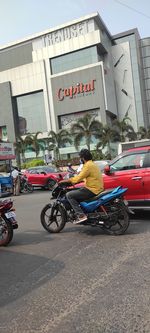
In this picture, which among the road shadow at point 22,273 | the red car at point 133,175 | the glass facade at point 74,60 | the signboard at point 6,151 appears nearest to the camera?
the road shadow at point 22,273

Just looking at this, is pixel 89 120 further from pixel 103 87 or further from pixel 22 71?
pixel 22 71

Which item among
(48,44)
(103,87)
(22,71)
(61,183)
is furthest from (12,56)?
(61,183)

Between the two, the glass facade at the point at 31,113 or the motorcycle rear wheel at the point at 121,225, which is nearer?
the motorcycle rear wheel at the point at 121,225

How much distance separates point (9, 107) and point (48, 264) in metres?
68.4

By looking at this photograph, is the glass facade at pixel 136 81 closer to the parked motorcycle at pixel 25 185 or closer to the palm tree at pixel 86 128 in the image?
the palm tree at pixel 86 128

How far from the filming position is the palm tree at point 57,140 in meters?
58.1

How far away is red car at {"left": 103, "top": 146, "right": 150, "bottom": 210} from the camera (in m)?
8.28

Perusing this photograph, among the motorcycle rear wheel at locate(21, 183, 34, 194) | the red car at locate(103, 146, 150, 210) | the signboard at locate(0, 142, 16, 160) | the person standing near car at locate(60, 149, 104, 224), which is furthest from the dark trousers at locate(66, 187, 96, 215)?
the signboard at locate(0, 142, 16, 160)

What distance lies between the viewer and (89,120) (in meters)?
51.2

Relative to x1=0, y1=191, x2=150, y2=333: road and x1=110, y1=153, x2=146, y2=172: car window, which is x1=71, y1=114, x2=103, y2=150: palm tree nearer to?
x1=110, y1=153, x2=146, y2=172: car window

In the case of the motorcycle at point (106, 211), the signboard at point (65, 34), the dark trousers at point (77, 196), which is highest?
the signboard at point (65, 34)

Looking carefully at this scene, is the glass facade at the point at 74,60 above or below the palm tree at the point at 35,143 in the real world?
above

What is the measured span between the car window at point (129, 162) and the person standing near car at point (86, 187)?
4.56 ft

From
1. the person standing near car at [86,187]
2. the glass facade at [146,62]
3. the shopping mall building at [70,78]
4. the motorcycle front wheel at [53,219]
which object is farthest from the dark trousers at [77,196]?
the glass facade at [146,62]
